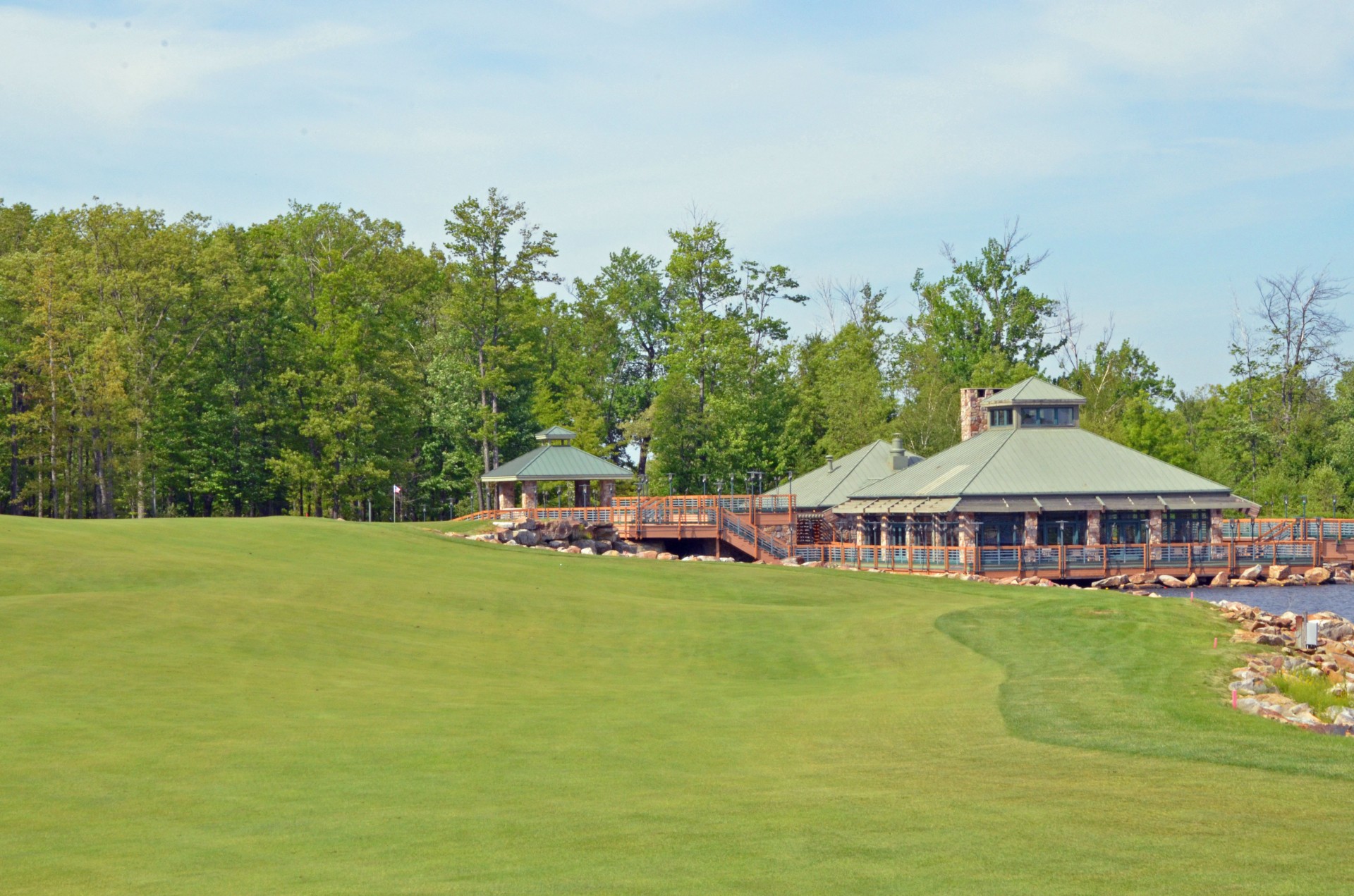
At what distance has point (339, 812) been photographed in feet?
47.0

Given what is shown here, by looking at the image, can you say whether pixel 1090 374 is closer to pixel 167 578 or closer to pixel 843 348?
pixel 843 348

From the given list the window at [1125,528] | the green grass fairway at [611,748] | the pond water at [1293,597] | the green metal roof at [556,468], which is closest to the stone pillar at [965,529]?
the window at [1125,528]

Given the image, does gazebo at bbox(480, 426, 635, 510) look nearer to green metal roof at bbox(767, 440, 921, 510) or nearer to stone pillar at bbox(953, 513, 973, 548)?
green metal roof at bbox(767, 440, 921, 510)

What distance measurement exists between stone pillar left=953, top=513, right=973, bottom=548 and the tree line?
2908 cm

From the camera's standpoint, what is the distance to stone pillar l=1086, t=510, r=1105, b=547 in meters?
67.3

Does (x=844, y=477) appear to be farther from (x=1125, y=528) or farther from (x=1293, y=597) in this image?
(x=1293, y=597)

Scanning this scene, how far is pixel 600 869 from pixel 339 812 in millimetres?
3943

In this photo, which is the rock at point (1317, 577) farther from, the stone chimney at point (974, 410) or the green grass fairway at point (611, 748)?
the green grass fairway at point (611, 748)

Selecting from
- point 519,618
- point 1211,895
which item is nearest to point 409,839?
point 1211,895

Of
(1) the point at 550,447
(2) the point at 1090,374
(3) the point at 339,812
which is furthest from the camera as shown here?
(2) the point at 1090,374

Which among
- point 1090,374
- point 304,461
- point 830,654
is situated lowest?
point 830,654

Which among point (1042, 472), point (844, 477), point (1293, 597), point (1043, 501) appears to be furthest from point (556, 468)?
point (1293, 597)

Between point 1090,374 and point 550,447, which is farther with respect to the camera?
point 1090,374

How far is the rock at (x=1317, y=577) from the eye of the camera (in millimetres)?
66312
